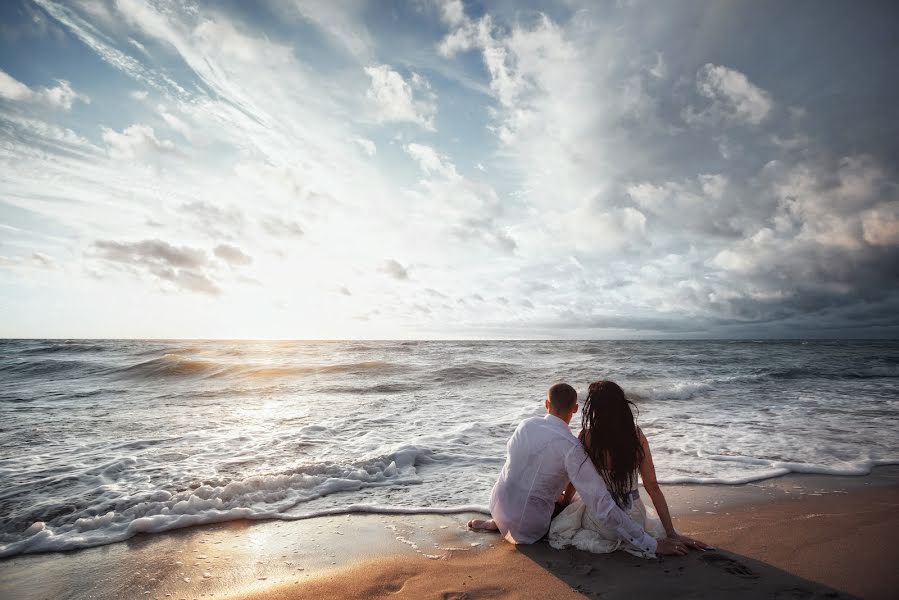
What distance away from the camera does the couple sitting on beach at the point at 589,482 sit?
3.22 metres

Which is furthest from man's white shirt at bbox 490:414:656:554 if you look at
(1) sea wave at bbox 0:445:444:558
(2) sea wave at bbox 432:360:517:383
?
(2) sea wave at bbox 432:360:517:383

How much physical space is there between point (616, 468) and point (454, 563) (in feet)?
5.09

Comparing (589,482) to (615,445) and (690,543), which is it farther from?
(690,543)

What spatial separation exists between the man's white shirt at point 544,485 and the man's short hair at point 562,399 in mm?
101

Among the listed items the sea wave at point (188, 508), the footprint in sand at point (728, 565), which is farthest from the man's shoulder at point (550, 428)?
the sea wave at point (188, 508)

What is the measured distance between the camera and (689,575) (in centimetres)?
298

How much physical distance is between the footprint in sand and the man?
0.18 metres

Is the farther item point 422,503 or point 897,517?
point 422,503

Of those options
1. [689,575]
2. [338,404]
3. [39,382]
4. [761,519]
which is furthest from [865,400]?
[39,382]

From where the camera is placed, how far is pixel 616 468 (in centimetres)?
329

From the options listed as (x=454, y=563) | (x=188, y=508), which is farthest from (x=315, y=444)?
(x=454, y=563)

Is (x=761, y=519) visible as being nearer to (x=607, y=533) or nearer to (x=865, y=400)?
(x=607, y=533)

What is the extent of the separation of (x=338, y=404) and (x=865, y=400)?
52.7ft

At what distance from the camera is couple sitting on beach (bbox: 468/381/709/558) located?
3225 millimetres
